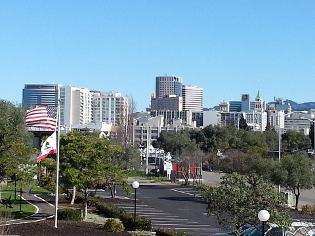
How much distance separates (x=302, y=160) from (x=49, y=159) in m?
17.4

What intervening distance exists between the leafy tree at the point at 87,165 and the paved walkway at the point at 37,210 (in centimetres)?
195

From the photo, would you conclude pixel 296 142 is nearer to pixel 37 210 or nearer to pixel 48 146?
pixel 37 210

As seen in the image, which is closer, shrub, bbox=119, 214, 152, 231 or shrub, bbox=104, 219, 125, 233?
shrub, bbox=104, 219, 125, 233

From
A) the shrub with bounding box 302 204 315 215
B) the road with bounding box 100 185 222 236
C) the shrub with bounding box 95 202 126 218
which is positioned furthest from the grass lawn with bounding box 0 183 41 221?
the shrub with bounding box 302 204 315 215

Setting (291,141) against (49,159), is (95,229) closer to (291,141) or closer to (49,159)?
(49,159)

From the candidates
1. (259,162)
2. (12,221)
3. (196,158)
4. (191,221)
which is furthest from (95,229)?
(196,158)

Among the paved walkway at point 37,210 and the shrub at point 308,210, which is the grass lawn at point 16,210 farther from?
the shrub at point 308,210

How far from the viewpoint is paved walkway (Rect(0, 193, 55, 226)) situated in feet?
98.0

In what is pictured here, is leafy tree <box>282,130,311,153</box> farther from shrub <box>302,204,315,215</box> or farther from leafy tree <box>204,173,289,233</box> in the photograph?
leafy tree <box>204,173,289,233</box>

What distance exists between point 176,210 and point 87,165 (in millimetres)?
10245

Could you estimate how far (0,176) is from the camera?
31172mm

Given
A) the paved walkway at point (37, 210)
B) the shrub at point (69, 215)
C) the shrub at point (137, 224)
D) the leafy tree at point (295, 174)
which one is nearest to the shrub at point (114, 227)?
the shrub at point (137, 224)

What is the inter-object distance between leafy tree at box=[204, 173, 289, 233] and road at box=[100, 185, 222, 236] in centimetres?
1005

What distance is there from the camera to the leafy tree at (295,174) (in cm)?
4434
